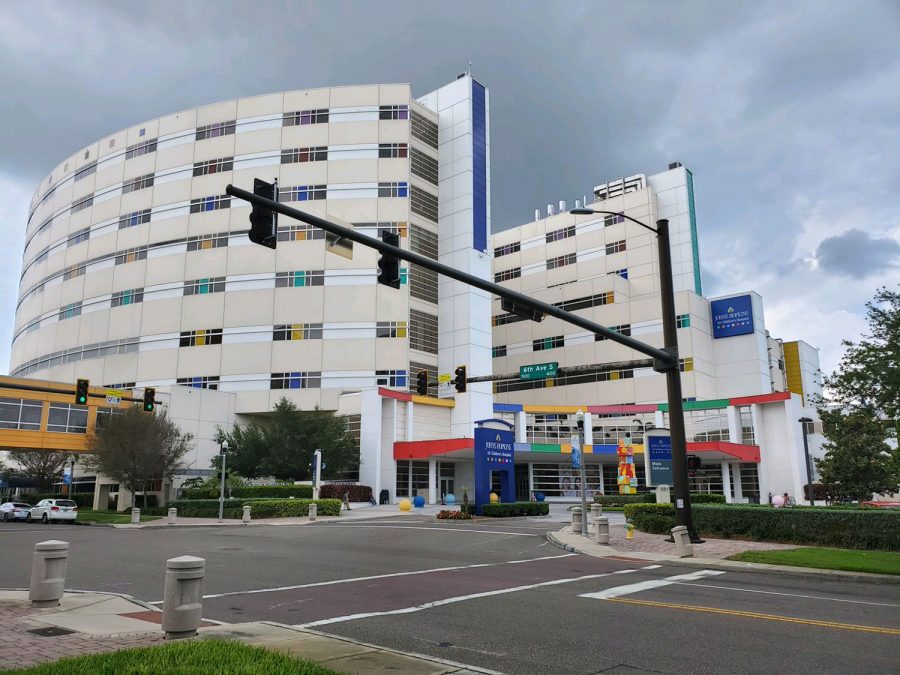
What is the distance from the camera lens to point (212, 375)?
6291cm

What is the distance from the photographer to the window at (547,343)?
8369 cm

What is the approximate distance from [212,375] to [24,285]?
138 feet

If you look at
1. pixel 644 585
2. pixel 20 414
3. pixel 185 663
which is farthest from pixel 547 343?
pixel 185 663

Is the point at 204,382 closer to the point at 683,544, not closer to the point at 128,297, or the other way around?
the point at 128,297

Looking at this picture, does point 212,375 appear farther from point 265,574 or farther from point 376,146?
point 265,574

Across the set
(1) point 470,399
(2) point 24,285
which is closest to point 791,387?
(1) point 470,399

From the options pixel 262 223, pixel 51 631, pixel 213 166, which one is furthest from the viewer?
pixel 213 166

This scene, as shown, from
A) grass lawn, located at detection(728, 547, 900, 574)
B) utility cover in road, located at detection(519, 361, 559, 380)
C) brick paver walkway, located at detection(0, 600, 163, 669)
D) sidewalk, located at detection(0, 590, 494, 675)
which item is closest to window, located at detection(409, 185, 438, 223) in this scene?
utility cover in road, located at detection(519, 361, 559, 380)

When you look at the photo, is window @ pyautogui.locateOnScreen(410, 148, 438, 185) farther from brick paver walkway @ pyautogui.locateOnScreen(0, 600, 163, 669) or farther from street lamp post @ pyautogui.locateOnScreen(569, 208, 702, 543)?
brick paver walkway @ pyautogui.locateOnScreen(0, 600, 163, 669)

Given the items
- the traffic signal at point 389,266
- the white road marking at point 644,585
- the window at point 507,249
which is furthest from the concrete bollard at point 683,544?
the window at point 507,249

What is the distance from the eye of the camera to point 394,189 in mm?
65312

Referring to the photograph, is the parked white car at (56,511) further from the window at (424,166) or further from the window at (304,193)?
the window at (424,166)

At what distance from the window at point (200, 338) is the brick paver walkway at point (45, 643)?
5654 centimetres

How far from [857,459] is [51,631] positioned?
49.1 meters
